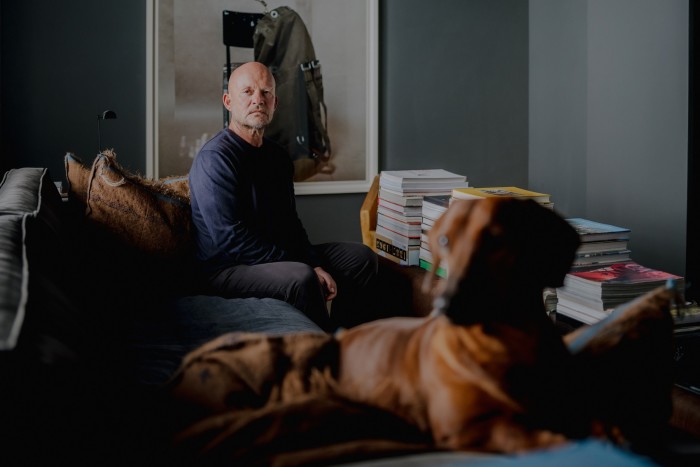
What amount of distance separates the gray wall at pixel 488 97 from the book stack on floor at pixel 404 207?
87 cm

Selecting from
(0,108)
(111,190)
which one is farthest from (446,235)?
(0,108)

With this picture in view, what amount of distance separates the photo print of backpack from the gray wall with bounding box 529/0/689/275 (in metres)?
1.32

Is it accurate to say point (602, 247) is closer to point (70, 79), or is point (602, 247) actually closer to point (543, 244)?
point (543, 244)

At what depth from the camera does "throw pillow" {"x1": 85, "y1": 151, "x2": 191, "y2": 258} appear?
2.26 metres

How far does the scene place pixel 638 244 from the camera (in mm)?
3424

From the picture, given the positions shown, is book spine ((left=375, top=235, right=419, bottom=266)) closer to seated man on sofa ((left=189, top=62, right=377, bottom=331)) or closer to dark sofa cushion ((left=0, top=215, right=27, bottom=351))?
seated man on sofa ((left=189, top=62, right=377, bottom=331))

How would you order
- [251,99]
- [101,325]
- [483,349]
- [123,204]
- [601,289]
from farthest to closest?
1. [251,99]
2. [123,204]
3. [601,289]
4. [101,325]
5. [483,349]

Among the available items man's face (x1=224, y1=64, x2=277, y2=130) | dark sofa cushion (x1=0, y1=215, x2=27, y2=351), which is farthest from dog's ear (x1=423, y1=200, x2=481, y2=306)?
man's face (x1=224, y1=64, x2=277, y2=130)

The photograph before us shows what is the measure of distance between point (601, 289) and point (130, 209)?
1448 millimetres

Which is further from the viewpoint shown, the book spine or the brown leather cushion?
the book spine

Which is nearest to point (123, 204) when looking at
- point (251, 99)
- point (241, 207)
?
point (241, 207)

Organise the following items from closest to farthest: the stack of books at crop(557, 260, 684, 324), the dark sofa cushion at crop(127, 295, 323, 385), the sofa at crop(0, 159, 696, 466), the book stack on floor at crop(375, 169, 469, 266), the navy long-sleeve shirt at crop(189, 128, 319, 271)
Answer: the sofa at crop(0, 159, 696, 466) → the dark sofa cushion at crop(127, 295, 323, 385) → the stack of books at crop(557, 260, 684, 324) → the navy long-sleeve shirt at crop(189, 128, 319, 271) → the book stack on floor at crop(375, 169, 469, 266)

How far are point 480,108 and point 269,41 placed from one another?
130 centimetres

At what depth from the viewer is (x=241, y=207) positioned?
103 inches
